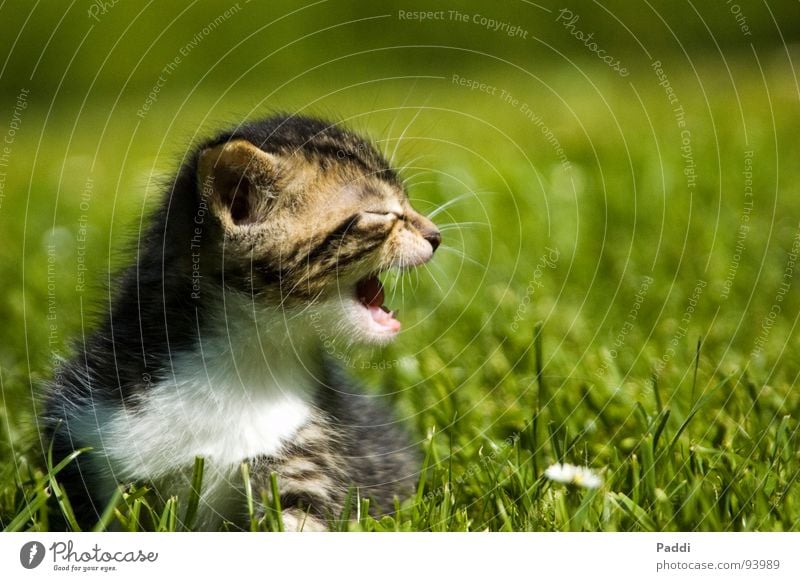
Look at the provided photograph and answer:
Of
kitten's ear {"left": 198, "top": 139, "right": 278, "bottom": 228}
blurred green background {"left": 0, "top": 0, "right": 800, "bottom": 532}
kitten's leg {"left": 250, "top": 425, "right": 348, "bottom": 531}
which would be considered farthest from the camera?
blurred green background {"left": 0, "top": 0, "right": 800, "bottom": 532}

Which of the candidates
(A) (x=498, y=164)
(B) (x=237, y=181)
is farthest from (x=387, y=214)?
(A) (x=498, y=164)

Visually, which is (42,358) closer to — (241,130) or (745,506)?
(241,130)

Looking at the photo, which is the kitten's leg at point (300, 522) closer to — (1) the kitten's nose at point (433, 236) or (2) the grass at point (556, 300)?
(2) the grass at point (556, 300)

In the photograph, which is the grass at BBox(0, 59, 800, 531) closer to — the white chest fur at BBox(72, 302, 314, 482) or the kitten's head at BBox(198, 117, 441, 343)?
the white chest fur at BBox(72, 302, 314, 482)

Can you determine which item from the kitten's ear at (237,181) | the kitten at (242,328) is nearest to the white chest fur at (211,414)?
the kitten at (242,328)

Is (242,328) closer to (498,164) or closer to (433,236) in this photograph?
(433,236)
